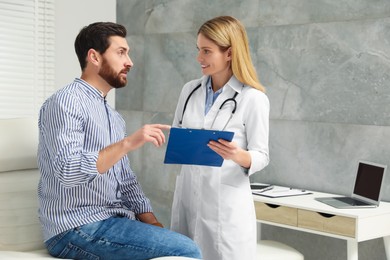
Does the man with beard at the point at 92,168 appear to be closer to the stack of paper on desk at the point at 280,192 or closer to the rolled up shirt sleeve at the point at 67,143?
the rolled up shirt sleeve at the point at 67,143

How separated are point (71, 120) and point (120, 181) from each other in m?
0.46

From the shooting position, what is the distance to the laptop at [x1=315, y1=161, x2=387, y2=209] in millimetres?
3461

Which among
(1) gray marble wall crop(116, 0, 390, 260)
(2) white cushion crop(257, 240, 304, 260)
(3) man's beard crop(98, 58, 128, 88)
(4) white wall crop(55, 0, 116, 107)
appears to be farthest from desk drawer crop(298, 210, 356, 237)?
(4) white wall crop(55, 0, 116, 107)

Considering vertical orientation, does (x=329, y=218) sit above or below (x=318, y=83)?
below

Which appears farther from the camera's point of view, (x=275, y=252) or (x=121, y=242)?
(x=275, y=252)

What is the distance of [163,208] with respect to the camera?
5.13 meters

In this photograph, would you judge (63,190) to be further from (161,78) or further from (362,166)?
(161,78)

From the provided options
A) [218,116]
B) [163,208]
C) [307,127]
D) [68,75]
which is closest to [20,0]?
[68,75]

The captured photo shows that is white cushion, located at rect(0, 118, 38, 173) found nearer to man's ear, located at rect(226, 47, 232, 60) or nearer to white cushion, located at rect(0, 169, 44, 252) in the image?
white cushion, located at rect(0, 169, 44, 252)

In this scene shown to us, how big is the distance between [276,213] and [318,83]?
904 millimetres

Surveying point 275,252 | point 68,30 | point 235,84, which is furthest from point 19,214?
point 68,30

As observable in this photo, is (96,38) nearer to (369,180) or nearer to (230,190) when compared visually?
(230,190)

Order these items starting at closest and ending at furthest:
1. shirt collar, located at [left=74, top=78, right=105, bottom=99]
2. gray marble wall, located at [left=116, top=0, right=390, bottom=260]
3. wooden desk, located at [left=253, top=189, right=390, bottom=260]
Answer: shirt collar, located at [left=74, top=78, right=105, bottom=99], wooden desk, located at [left=253, top=189, right=390, bottom=260], gray marble wall, located at [left=116, top=0, right=390, bottom=260]

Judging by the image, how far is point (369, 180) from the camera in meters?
3.56
